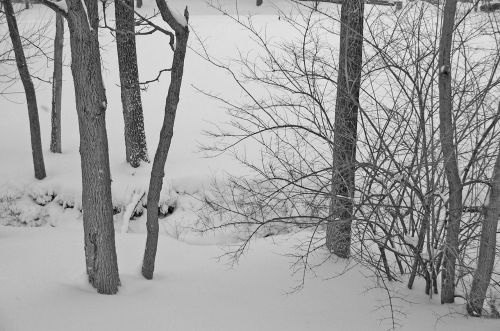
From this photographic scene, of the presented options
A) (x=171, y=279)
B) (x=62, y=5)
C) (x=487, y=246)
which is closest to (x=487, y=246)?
(x=487, y=246)

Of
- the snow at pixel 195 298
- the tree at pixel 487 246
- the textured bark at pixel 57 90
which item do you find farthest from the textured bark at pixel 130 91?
the tree at pixel 487 246

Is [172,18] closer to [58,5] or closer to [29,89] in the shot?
[58,5]

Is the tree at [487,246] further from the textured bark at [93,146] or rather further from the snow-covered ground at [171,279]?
the textured bark at [93,146]

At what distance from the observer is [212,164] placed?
12.5m

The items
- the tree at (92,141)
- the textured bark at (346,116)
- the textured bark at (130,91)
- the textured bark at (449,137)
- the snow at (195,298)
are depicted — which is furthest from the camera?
the textured bark at (130,91)

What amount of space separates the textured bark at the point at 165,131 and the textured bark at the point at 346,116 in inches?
84.9

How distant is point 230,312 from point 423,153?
3016mm

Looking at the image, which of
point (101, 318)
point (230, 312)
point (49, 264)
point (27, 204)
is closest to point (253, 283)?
point (230, 312)

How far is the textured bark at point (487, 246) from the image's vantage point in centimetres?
626

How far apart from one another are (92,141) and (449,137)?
4.11 meters

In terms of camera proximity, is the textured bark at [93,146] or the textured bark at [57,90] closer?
the textured bark at [93,146]

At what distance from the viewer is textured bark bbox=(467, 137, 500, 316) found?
626 cm

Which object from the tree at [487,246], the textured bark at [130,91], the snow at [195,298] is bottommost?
the snow at [195,298]

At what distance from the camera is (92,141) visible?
587cm
